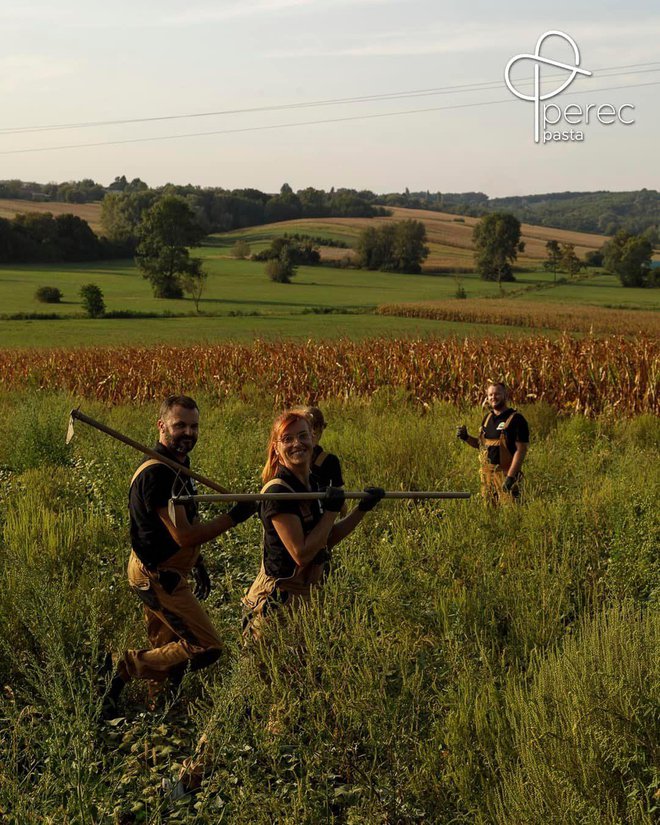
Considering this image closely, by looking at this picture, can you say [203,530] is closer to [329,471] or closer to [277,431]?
[277,431]

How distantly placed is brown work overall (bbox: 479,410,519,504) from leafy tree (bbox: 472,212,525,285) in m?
90.9

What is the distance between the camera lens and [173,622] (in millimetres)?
4828

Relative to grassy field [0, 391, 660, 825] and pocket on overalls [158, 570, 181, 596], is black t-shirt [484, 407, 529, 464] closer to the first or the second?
grassy field [0, 391, 660, 825]

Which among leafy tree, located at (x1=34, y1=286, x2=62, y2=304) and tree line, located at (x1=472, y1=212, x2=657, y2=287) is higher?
tree line, located at (x1=472, y1=212, x2=657, y2=287)

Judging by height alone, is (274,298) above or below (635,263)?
below

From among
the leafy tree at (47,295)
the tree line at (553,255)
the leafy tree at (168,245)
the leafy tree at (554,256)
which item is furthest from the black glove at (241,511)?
the leafy tree at (554,256)

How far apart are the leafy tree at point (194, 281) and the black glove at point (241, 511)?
6571 centimetres

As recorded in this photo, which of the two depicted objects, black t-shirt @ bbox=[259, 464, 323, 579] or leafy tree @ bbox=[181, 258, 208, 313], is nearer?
black t-shirt @ bbox=[259, 464, 323, 579]

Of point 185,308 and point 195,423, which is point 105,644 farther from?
point 185,308

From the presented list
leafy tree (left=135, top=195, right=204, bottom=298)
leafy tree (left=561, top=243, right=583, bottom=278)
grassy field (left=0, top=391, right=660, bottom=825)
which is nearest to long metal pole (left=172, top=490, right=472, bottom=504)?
grassy field (left=0, top=391, right=660, bottom=825)

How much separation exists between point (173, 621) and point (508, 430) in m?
4.48

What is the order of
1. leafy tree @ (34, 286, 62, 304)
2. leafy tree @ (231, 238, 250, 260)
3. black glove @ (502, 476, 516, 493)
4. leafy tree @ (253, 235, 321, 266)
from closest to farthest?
black glove @ (502, 476, 516, 493), leafy tree @ (34, 286, 62, 304), leafy tree @ (253, 235, 321, 266), leafy tree @ (231, 238, 250, 260)

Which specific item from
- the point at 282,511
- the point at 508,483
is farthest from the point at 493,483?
the point at 282,511

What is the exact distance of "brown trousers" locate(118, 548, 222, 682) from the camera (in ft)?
15.9
